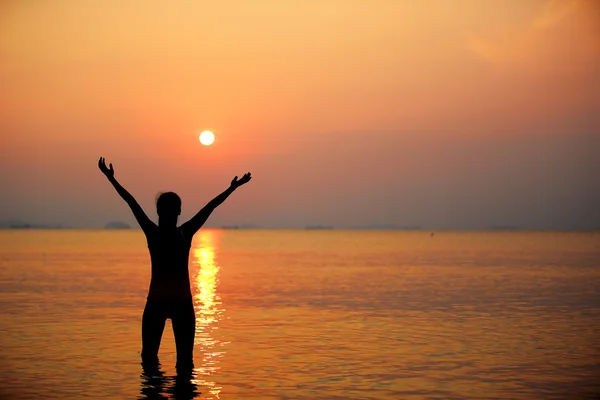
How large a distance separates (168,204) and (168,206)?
0.03m

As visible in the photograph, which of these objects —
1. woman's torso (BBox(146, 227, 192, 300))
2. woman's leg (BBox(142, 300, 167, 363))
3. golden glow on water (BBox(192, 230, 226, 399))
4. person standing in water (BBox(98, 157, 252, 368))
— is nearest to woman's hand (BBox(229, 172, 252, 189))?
person standing in water (BBox(98, 157, 252, 368))

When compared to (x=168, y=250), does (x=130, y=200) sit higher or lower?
higher

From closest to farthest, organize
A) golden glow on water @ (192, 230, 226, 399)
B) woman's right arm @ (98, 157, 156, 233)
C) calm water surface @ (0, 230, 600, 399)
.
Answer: woman's right arm @ (98, 157, 156, 233), calm water surface @ (0, 230, 600, 399), golden glow on water @ (192, 230, 226, 399)

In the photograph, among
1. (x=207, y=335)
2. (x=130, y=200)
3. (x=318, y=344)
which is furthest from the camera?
(x=207, y=335)

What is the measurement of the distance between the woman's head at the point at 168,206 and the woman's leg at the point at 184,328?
123 centimetres

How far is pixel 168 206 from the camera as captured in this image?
40.6 feet

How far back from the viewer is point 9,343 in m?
19.2

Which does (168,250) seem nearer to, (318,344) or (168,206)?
(168,206)

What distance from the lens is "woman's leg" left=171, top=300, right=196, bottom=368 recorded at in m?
12.5

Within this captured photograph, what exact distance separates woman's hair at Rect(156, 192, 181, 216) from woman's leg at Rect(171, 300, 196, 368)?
1.25 metres

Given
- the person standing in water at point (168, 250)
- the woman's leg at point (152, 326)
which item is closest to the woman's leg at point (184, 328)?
the person standing in water at point (168, 250)

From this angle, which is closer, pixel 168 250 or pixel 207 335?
pixel 168 250

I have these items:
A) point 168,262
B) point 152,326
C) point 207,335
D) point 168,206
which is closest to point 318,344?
point 207,335

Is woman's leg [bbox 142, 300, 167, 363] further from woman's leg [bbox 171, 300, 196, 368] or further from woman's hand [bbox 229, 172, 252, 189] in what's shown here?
woman's hand [bbox 229, 172, 252, 189]
